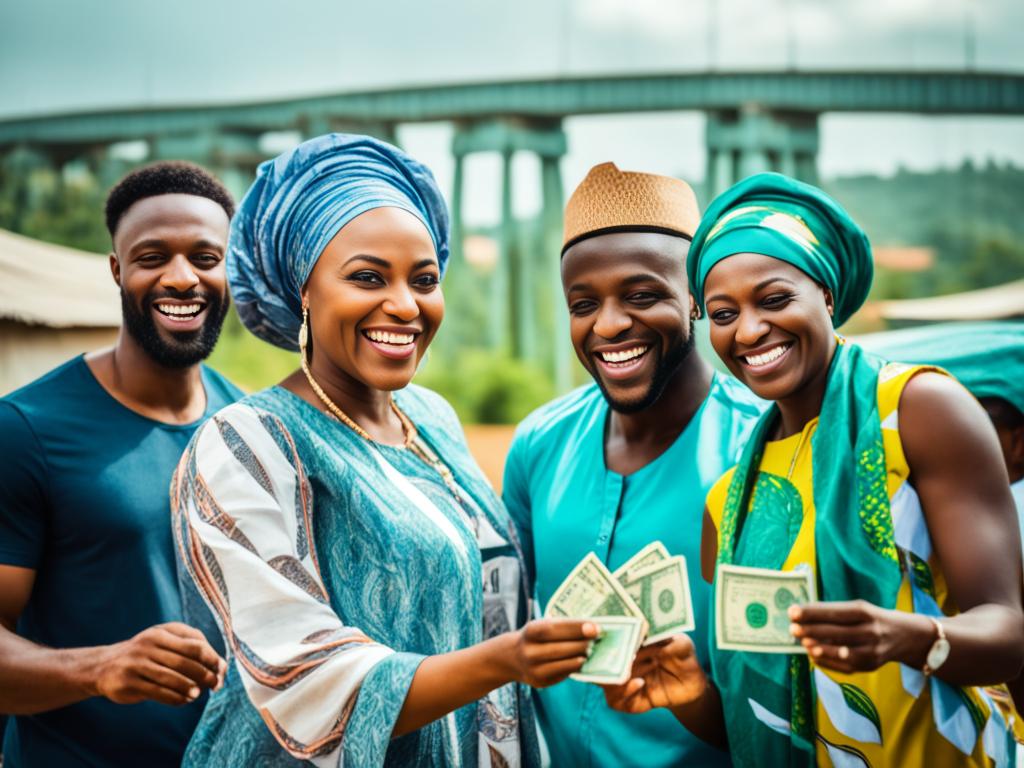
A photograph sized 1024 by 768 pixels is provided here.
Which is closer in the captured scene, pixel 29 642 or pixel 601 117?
pixel 29 642

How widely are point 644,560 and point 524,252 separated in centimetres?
1150

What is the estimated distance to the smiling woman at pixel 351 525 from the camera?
2570 millimetres

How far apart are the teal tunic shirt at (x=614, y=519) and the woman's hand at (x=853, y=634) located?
99 cm

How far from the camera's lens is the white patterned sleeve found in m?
2.57

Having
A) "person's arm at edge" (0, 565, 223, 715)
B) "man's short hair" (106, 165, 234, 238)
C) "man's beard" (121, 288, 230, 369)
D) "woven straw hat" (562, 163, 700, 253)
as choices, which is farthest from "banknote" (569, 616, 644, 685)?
"man's short hair" (106, 165, 234, 238)

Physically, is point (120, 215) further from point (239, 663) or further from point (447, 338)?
point (447, 338)

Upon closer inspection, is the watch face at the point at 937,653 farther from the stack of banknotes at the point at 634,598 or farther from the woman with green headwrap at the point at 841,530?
the stack of banknotes at the point at 634,598

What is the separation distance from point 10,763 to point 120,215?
2.12 meters

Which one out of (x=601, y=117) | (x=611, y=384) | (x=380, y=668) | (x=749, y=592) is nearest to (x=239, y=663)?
(x=380, y=668)

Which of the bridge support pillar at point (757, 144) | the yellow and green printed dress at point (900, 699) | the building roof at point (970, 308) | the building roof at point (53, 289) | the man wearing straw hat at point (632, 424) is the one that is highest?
the bridge support pillar at point (757, 144)

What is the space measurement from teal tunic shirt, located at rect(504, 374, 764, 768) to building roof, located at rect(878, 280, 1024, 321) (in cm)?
679

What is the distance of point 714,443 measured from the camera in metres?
3.48

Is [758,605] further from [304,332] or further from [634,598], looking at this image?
[304,332]

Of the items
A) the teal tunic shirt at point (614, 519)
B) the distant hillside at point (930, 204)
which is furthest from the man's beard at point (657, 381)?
the distant hillside at point (930, 204)
